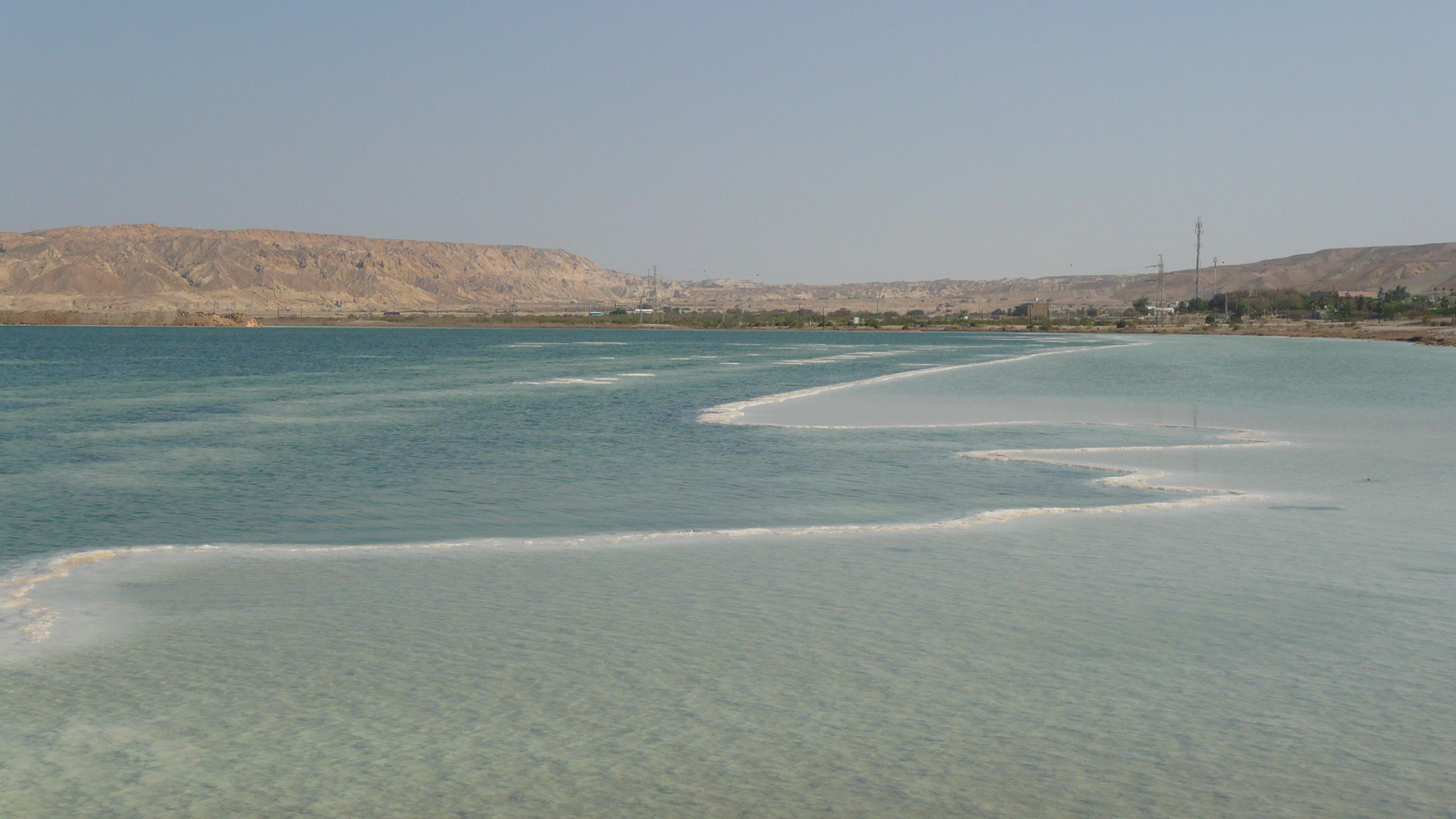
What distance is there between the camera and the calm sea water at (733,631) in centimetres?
657

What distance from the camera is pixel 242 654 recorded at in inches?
349

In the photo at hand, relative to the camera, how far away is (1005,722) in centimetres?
744

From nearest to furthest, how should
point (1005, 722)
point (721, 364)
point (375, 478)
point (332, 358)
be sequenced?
1. point (1005, 722)
2. point (375, 478)
3. point (721, 364)
4. point (332, 358)

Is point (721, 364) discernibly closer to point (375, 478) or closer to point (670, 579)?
point (375, 478)

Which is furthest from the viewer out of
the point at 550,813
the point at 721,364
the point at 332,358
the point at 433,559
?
the point at 332,358

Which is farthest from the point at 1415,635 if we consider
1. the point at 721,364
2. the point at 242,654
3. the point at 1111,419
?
→ the point at 721,364

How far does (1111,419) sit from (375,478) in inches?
711

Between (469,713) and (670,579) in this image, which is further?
(670,579)

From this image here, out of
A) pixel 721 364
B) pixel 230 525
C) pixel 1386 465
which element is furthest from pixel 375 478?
pixel 721 364

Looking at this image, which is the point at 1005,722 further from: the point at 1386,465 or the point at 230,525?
the point at 1386,465

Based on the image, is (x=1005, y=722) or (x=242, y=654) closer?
(x=1005, y=722)

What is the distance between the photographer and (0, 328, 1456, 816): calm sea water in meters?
6.57

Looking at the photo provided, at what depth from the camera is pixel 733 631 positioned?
31.6ft

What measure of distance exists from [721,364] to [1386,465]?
49279 mm
